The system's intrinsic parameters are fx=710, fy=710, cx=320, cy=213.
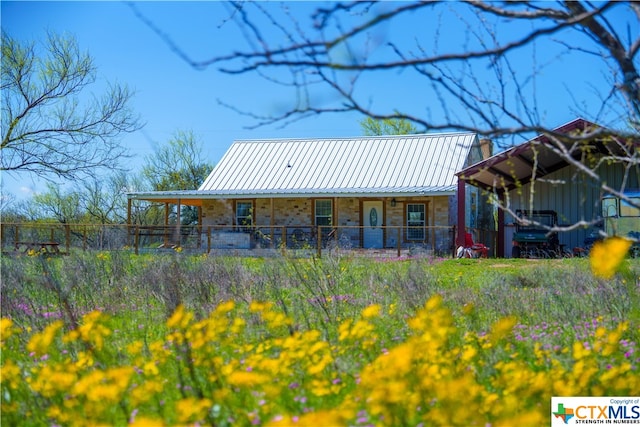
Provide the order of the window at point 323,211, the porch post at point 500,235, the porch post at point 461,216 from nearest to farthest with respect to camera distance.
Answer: the porch post at point 461,216 → the porch post at point 500,235 → the window at point 323,211

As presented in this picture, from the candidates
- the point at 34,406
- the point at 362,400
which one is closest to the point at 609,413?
the point at 362,400

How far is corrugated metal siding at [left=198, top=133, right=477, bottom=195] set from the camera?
26.4 meters

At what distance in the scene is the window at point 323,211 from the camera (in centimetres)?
2738

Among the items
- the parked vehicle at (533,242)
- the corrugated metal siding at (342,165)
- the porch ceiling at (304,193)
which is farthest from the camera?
the corrugated metal siding at (342,165)

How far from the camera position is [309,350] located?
4590 millimetres

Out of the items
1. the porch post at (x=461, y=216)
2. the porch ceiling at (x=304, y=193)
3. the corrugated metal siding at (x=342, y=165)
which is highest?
the corrugated metal siding at (x=342, y=165)

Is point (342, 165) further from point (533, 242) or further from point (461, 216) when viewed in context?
point (533, 242)

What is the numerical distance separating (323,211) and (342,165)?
2216mm

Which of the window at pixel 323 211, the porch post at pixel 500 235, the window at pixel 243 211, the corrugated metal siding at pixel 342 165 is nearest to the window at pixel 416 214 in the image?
the corrugated metal siding at pixel 342 165

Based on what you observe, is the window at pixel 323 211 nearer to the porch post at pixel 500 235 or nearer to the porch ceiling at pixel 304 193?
the porch ceiling at pixel 304 193

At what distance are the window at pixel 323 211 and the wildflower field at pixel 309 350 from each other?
16733 mm

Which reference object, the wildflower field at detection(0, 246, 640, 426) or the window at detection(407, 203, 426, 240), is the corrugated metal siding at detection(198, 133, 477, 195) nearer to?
the window at detection(407, 203, 426, 240)

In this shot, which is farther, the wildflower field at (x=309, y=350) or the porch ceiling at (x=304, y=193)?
the porch ceiling at (x=304, y=193)

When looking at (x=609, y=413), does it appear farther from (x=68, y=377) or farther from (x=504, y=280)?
(x=504, y=280)
